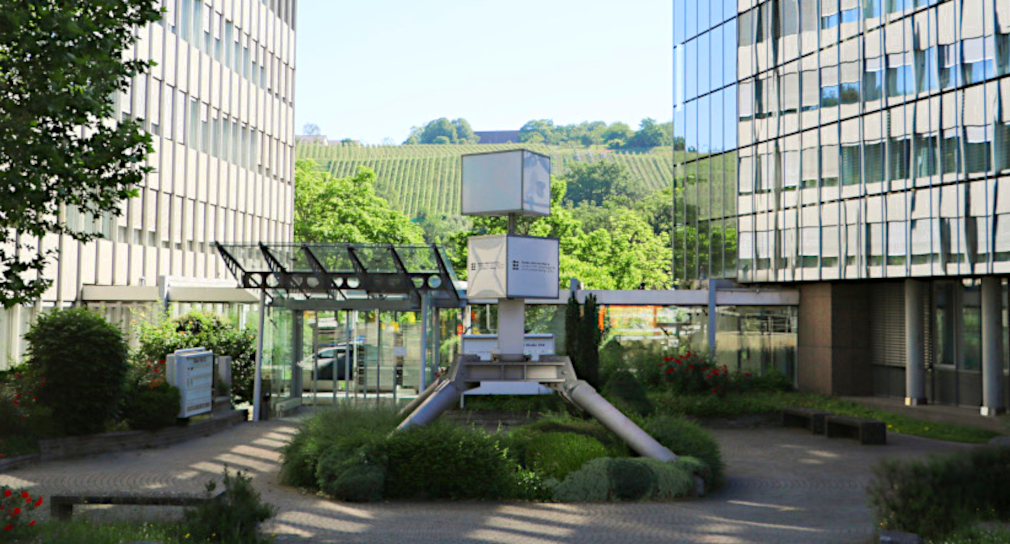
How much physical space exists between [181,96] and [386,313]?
16.6 metres

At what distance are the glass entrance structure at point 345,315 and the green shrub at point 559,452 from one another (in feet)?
26.0

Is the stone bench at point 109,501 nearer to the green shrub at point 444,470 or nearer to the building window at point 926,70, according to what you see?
the green shrub at point 444,470

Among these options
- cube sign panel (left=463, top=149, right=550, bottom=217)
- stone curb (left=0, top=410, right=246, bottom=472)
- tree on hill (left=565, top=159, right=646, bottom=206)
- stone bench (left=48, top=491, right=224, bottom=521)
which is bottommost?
stone curb (left=0, top=410, right=246, bottom=472)

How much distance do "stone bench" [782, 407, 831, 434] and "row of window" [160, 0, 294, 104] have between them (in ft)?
80.2

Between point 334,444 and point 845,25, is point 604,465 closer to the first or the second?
point 334,444

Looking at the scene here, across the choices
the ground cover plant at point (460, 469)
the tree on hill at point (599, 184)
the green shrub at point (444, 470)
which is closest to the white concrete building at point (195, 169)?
the ground cover plant at point (460, 469)

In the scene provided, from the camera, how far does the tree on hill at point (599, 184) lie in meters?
130

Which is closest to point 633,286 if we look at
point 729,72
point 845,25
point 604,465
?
point 729,72

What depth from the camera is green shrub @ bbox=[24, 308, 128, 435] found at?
16.5m

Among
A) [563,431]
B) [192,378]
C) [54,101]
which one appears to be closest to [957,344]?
[563,431]

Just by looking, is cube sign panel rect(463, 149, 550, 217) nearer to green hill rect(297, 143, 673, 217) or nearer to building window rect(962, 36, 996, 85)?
building window rect(962, 36, 996, 85)

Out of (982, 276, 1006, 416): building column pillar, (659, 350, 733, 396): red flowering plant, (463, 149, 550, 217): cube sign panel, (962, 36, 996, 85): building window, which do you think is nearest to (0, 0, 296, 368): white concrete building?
(659, 350, 733, 396): red flowering plant

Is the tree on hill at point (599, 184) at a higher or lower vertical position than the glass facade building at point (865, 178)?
higher

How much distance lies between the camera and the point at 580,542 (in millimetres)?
10547
